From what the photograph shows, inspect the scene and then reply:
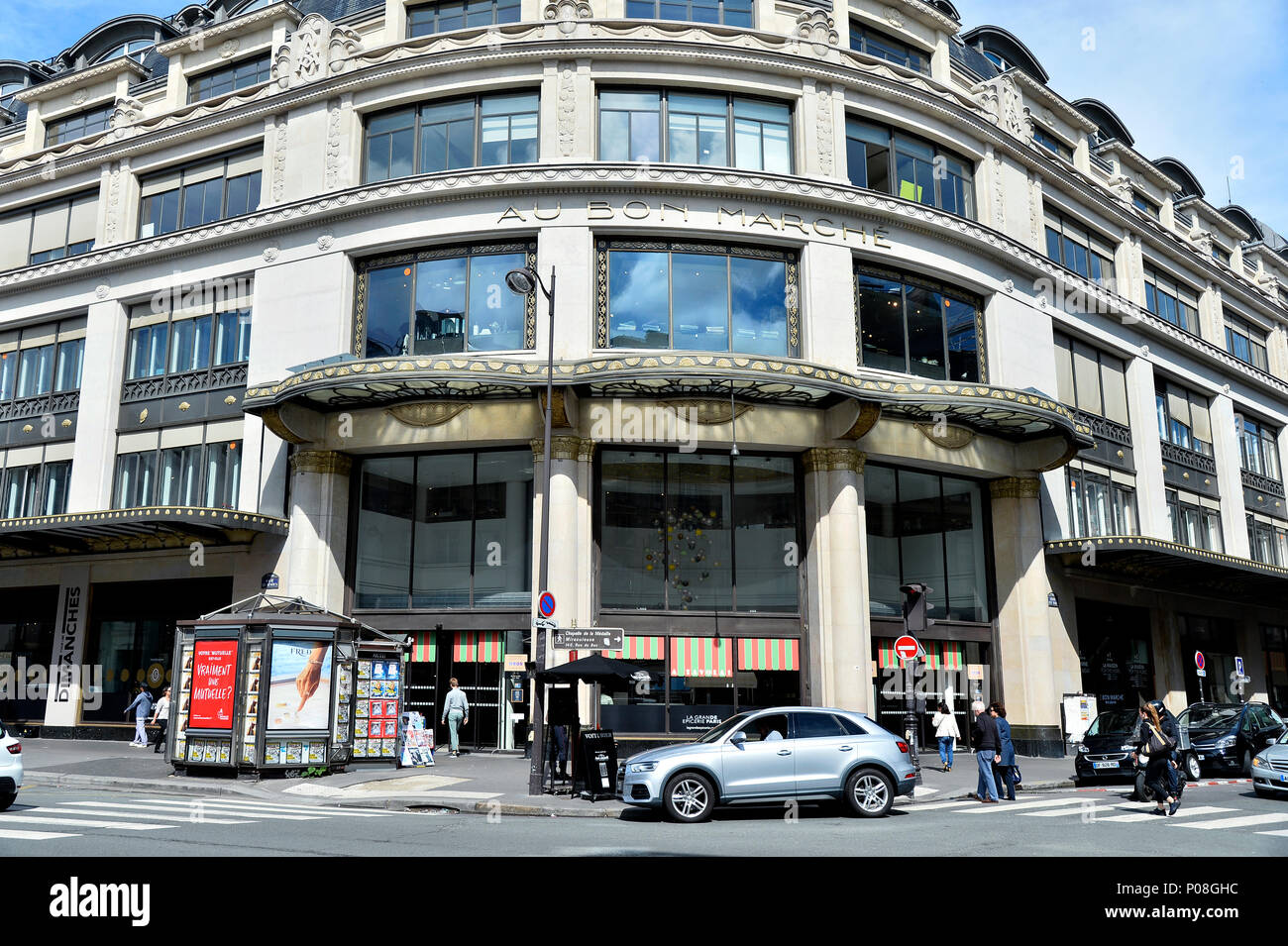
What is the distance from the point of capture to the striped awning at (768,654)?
27031 millimetres

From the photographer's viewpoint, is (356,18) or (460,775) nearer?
(460,775)

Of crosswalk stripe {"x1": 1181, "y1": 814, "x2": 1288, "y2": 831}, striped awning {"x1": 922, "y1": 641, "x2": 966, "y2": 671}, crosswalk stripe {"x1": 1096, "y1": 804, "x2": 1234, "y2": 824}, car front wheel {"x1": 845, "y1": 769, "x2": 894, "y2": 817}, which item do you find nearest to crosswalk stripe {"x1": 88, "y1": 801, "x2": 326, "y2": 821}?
car front wheel {"x1": 845, "y1": 769, "x2": 894, "y2": 817}

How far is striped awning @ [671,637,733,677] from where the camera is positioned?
87.4ft

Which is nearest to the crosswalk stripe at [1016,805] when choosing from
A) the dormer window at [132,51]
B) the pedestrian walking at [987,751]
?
the pedestrian walking at [987,751]

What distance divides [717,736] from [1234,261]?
45540 millimetres

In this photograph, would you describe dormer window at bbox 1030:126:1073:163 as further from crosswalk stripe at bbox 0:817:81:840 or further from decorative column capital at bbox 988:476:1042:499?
crosswalk stripe at bbox 0:817:81:840

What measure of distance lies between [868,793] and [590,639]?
5901 mm

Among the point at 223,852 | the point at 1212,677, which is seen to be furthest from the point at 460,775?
the point at 1212,677

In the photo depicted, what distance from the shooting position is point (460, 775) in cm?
2166

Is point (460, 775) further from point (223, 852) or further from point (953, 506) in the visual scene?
point (953, 506)

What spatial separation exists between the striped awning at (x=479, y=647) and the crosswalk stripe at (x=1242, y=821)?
16.8m

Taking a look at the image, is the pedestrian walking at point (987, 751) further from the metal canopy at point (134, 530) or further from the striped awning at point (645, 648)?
the metal canopy at point (134, 530)

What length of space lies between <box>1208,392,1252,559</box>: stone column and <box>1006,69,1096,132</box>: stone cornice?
13.1 metres
